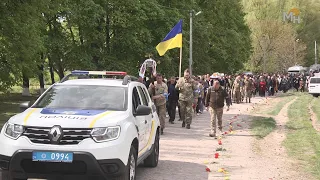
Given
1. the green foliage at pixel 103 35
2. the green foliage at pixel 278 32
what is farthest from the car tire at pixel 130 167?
the green foliage at pixel 278 32

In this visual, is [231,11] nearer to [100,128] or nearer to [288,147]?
[288,147]

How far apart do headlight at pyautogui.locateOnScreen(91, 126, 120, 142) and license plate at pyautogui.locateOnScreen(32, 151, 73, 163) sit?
415 millimetres

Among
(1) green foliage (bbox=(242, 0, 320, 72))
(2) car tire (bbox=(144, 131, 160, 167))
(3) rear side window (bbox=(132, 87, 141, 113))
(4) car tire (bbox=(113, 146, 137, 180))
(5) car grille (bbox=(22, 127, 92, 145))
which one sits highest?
(1) green foliage (bbox=(242, 0, 320, 72))

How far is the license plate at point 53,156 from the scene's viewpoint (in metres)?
6.52

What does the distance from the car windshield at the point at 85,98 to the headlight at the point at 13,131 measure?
872mm

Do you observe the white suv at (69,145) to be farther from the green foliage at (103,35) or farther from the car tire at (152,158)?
the green foliage at (103,35)

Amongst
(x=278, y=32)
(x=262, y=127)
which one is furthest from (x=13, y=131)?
(x=278, y=32)

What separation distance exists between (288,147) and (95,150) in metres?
7.55

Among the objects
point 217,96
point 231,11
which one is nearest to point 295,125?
point 217,96

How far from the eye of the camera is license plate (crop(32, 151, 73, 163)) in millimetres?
6523

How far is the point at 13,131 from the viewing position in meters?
6.86

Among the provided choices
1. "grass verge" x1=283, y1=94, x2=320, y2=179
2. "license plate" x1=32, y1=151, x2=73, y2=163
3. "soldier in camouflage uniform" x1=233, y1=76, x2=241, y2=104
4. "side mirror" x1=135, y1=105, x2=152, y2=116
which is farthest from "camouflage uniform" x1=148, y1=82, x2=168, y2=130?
"soldier in camouflage uniform" x1=233, y1=76, x2=241, y2=104

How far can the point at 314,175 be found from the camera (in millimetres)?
9195

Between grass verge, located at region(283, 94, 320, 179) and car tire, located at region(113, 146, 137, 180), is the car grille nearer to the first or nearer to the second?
car tire, located at region(113, 146, 137, 180)
